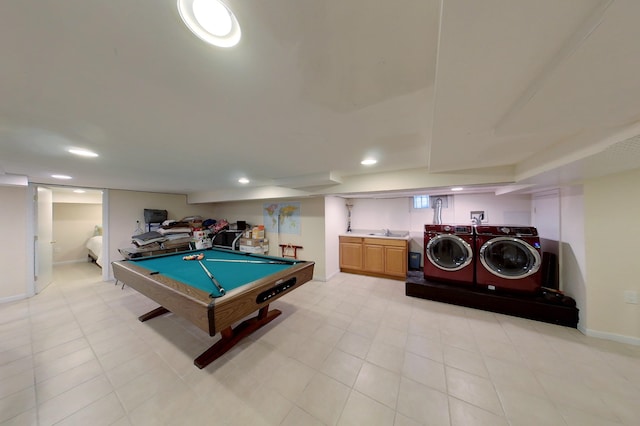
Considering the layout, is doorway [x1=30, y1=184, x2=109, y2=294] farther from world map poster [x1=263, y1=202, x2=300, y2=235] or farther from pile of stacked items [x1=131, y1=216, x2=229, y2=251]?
world map poster [x1=263, y1=202, x2=300, y2=235]

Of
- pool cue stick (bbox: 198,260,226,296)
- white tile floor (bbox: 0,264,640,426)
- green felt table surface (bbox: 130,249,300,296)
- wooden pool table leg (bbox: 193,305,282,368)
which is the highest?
pool cue stick (bbox: 198,260,226,296)

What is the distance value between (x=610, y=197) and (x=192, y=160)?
4.52 meters

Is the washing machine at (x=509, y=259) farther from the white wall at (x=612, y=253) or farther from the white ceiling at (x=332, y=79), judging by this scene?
the white ceiling at (x=332, y=79)

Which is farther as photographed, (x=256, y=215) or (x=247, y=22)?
(x=256, y=215)

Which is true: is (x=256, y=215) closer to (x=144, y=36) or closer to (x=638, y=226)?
(x=144, y=36)

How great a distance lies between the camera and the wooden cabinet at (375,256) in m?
3.88

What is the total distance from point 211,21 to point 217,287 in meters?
1.80

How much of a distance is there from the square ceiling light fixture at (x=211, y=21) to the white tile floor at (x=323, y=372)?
7.02ft

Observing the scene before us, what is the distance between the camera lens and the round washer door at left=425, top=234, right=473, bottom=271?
9.80 ft

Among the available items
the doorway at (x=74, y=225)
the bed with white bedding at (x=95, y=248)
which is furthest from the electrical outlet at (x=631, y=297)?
the bed with white bedding at (x=95, y=248)

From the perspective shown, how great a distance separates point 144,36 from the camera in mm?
701

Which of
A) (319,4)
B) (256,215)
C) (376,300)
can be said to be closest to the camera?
(319,4)

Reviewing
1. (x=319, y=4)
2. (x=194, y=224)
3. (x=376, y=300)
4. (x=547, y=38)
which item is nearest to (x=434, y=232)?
(x=376, y=300)

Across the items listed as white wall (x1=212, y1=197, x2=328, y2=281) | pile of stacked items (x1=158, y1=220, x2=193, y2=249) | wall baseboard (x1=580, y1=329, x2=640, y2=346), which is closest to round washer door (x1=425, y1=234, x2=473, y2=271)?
wall baseboard (x1=580, y1=329, x2=640, y2=346)
